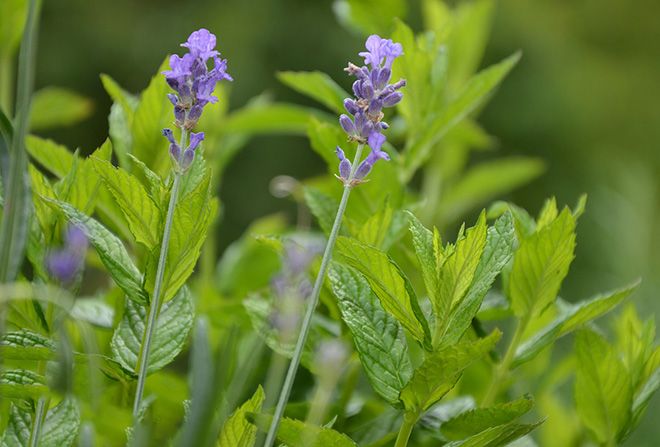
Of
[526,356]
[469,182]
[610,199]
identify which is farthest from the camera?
[610,199]

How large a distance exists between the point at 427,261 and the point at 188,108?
0.55 feet

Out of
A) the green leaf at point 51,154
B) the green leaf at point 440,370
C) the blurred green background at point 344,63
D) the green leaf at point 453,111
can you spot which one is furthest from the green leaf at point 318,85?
the blurred green background at point 344,63

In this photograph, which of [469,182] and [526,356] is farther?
[469,182]

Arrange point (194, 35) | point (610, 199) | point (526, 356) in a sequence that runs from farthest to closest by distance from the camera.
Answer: point (610, 199), point (526, 356), point (194, 35)

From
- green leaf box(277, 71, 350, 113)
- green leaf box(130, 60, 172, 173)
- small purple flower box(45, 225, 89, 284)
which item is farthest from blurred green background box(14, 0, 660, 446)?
small purple flower box(45, 225, 89, 284)

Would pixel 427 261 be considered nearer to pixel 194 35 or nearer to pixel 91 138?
pixel 194 35

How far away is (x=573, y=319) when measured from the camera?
0.64 m

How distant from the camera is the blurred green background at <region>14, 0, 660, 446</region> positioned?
9.48ft

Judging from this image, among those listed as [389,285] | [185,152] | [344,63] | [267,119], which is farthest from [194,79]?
[344,63]

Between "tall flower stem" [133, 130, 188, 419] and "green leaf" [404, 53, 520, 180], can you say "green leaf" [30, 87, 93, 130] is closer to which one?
"green leaf" [404, 53, 520, 180]

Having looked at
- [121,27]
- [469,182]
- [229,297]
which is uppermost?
[121,27]

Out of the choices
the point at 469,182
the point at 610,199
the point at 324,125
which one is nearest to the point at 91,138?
the point at 610,199

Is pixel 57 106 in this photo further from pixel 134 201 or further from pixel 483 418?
pixel 483 418

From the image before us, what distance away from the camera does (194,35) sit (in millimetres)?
511
